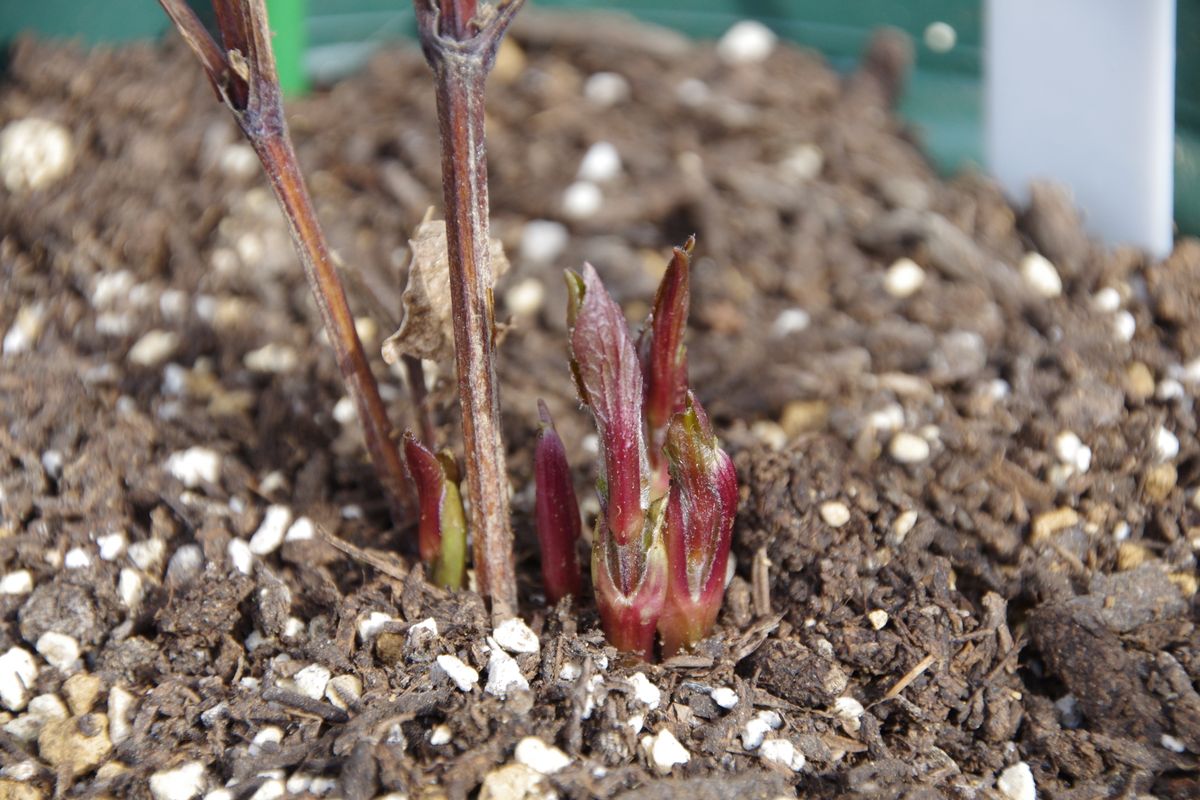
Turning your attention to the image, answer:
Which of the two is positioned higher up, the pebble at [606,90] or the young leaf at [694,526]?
the pebble at [606,90]

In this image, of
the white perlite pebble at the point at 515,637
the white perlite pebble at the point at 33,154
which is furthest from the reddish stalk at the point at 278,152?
the white perlite pebble at the point at 33,154

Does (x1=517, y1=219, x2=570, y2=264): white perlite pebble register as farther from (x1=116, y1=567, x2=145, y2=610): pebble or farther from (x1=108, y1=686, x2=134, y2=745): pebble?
(x1=108, y1=686, x2=134, y2=745): pebble

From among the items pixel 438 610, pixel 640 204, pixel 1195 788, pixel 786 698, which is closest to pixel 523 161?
pixel 640 204

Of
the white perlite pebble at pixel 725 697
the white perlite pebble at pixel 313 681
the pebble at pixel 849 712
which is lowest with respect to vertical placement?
the pebble at pixel 849 712

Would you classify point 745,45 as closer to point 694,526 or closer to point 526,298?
point 526,298

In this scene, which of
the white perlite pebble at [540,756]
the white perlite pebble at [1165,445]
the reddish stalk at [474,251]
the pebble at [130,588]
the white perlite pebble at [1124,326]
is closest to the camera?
the reddish stalk at [474,251]

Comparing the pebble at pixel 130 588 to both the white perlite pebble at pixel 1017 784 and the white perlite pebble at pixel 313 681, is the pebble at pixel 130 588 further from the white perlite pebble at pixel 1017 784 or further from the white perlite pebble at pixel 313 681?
the white perlite pebble at pixel 1017 784

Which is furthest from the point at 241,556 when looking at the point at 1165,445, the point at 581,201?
the point at 1165,445

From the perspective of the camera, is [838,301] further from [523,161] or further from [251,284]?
[251,284]
